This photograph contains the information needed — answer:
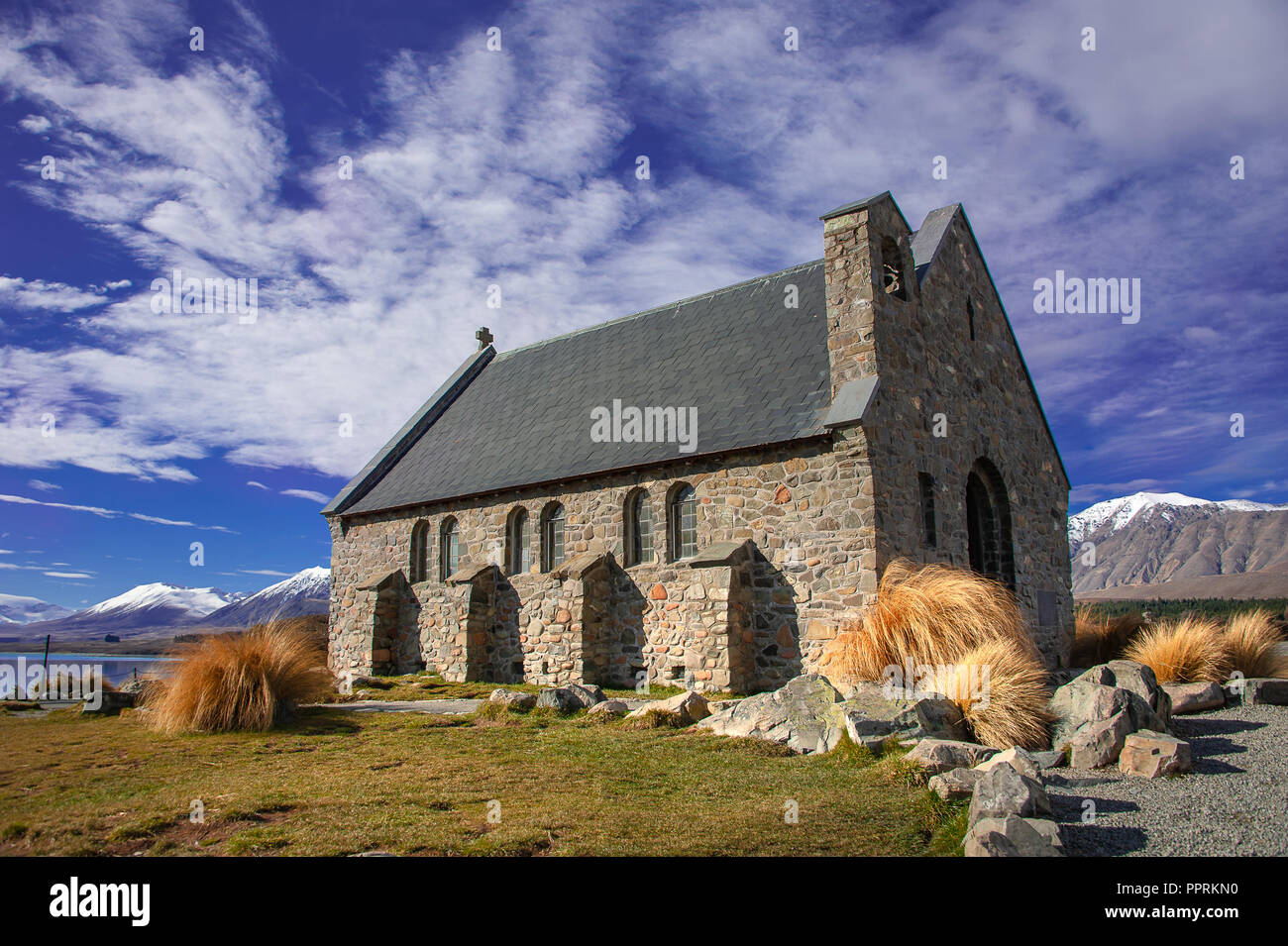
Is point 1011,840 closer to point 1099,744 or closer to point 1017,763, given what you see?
A: point 1017,763

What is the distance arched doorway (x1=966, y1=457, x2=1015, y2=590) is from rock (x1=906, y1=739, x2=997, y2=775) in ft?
38.8

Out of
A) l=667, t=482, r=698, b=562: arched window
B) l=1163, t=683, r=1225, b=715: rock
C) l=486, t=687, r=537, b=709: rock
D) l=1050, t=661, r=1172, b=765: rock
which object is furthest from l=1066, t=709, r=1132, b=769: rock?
l=667, t=482, r=698, b=562: arched window

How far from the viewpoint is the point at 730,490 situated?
1612 cm

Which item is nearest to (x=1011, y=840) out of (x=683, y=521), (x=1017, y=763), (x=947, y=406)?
(x=1017, y=763)

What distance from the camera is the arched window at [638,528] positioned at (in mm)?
17703

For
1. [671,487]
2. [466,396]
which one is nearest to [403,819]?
[671,487]

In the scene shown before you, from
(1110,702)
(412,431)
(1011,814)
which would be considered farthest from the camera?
(412,431)

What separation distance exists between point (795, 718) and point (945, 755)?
2.27 m

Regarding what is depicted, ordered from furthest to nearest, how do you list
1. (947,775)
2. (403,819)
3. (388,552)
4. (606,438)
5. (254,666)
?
(388,552)
(606,438)
(254,666)
(947,775)
(403,819)
